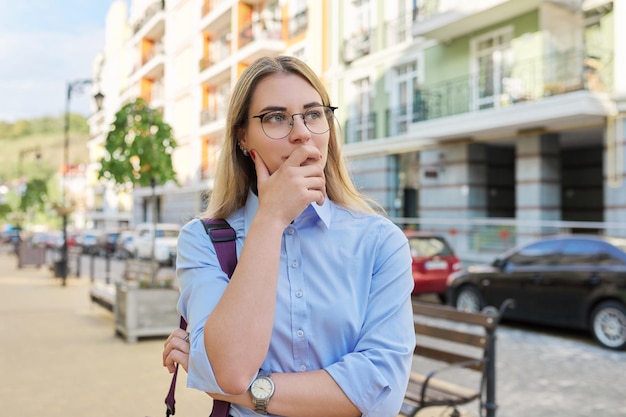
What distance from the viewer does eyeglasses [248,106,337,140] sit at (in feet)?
4.67

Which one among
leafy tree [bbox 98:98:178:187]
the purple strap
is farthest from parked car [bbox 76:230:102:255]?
the purple strap

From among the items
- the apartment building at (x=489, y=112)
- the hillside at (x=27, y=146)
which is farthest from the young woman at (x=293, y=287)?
the hillside at (x=27, y=146)

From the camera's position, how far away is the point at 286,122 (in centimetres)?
143

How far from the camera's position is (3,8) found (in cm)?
1008

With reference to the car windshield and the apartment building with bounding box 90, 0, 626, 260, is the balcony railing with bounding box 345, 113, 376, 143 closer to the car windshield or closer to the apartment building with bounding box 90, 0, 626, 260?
the apartment building with bounding box 90, 0, 626, 260

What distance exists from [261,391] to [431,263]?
10.8 metres

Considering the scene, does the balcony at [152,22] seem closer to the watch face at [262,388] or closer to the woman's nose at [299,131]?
the woman's nose at [299,131]

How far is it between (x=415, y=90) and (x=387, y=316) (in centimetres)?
1795

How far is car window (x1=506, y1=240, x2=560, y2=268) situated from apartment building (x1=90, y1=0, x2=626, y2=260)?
4621 mm

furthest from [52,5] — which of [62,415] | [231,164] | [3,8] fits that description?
[231,164]

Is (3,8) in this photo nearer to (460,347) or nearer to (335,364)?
(460,347)

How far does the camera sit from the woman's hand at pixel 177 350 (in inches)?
59.0

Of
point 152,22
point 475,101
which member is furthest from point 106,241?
point 475,101

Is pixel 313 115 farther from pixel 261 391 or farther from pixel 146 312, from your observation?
pixel 146 312
